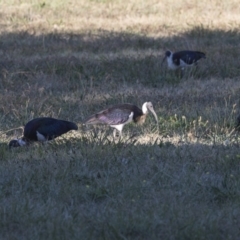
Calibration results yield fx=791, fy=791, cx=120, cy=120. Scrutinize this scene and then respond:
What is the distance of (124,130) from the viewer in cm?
1048

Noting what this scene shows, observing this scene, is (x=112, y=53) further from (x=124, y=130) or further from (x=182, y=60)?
(x=124, y=130)

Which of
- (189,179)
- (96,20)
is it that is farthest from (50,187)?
(96,20)

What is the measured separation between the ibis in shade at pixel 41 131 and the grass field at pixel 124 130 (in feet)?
0.40

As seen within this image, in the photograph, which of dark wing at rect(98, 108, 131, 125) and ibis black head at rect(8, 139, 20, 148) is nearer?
ibis black head at rect(8, 139, 20, 148)

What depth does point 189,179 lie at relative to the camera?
7.70 m

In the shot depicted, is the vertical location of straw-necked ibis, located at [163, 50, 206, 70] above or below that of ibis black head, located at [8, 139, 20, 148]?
below

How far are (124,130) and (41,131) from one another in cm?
161

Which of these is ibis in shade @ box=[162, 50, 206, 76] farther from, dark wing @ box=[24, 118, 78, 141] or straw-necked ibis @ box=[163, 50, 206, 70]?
dark wing @ box=[24, 118, 78, 141]

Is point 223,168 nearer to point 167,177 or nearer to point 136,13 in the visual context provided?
point 167,177

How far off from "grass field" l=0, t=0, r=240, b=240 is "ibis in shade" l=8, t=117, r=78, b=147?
0.12m

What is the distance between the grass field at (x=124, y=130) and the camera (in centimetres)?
661

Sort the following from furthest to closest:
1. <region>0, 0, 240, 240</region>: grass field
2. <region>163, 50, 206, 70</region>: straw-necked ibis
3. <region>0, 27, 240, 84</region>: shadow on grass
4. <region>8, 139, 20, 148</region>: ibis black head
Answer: <region>0, 27, 240, 84</region>: shadow on grass
<region>163, 50, 206, 70</region>: straw-necked ibis
<region>8, 139, 20, 148</region>: ibis black head
<region>0, 0, 240, 240</region>: grass field

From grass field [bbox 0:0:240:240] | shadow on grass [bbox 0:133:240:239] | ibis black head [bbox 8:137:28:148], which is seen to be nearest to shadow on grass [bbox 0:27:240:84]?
grass field [bbox 0:0:240:240]

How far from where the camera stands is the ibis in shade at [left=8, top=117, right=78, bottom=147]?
9.20 meters
